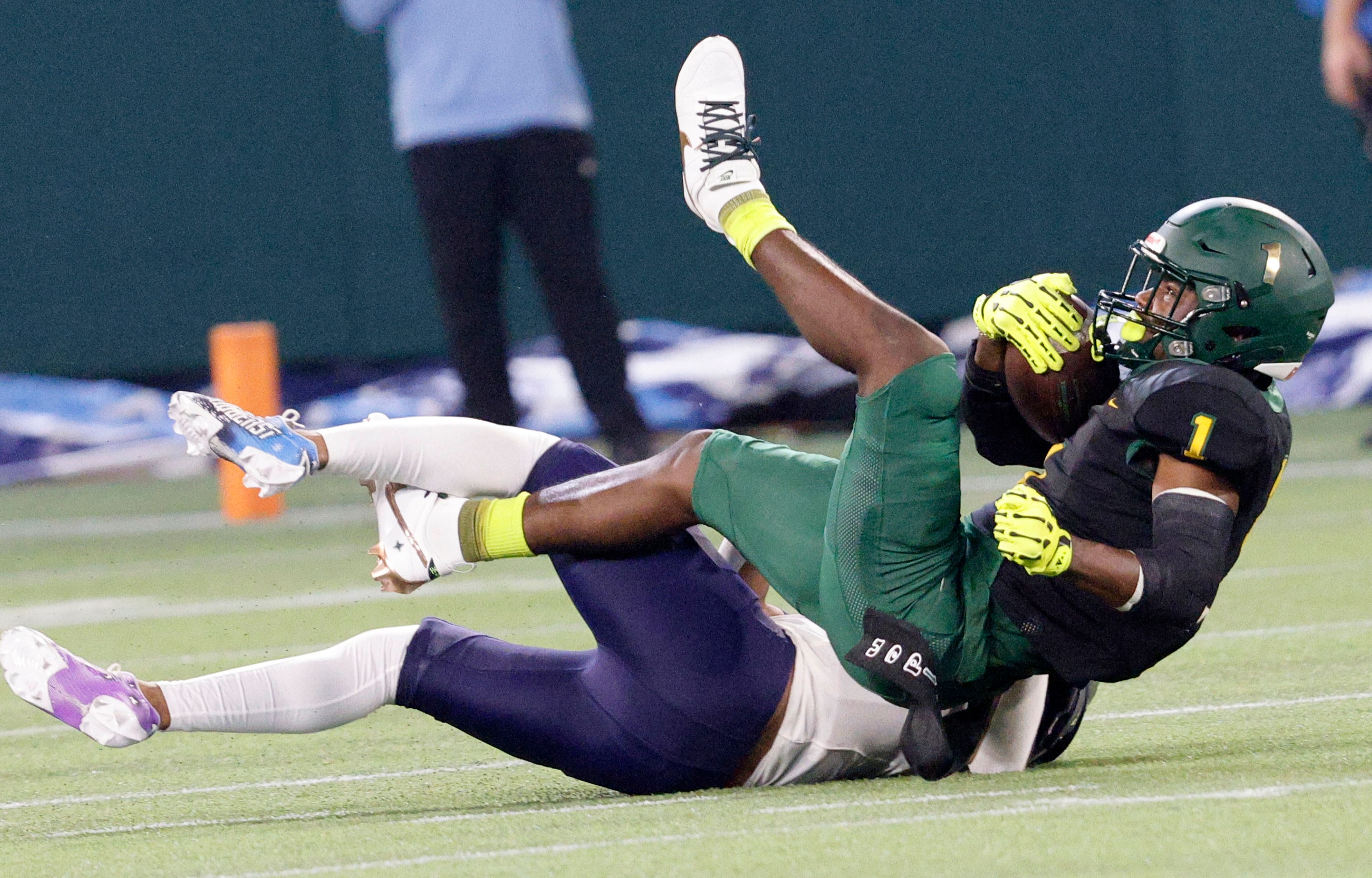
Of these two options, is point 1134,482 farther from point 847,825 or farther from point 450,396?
point 450,396

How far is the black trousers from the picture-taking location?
30.3 ft

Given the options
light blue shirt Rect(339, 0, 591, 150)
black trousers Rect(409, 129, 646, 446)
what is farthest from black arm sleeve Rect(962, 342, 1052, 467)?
light blue shirt Rect(339, 0, 591, 150)

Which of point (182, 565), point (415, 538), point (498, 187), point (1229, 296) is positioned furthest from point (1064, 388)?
point (498, 187)

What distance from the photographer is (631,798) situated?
3387 millimetres

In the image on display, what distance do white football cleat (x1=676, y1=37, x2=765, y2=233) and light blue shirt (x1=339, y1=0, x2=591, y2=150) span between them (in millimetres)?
5682

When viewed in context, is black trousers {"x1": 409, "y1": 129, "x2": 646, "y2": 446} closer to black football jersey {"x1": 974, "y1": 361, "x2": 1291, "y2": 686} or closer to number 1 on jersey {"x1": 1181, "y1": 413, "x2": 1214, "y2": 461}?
black football jersey {"x1": 974, "y1": 361, "x2": 1291, "y2": 686}

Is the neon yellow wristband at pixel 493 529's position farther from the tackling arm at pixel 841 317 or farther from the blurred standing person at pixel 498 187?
the blurred standing person at pixel 498 187

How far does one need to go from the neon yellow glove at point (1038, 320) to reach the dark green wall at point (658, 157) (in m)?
6.31

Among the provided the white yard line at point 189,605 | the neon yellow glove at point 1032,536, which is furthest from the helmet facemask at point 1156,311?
the white yard line at point 189,605

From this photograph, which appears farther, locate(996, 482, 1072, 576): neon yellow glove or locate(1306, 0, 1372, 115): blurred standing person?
locate(1306, 0, 1372, 115): blurred standing person

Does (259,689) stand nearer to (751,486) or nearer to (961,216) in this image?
(751,486)

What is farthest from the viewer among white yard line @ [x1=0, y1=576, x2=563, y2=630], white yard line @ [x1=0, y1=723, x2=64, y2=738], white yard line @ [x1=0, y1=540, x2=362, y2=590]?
white yard line @ [x1=0, y1=540, x2=362, y2=590]

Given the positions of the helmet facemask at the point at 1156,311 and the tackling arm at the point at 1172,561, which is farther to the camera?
the helmet facemask at the point at 1156,311

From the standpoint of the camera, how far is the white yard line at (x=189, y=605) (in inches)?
239
